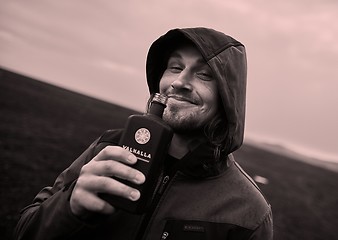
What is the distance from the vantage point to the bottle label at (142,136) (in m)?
1.39

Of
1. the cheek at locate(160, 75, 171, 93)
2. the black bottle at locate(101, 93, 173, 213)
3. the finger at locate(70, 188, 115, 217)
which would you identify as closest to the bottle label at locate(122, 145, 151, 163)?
the black bottle at locate(101, 93, 173, 213)

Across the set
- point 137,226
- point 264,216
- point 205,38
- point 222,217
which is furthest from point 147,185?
point 205,38

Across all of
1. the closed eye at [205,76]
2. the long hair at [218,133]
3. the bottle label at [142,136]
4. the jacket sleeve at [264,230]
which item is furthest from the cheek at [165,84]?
the jacket sleeve at [264,230]

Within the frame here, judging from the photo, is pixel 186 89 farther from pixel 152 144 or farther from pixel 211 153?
pixel 152 144

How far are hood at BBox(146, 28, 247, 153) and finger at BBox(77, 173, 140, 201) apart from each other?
3.81 feet

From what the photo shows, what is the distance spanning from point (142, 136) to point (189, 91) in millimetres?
776

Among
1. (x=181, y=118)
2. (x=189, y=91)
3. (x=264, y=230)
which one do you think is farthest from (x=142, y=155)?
(x=264, y=230)

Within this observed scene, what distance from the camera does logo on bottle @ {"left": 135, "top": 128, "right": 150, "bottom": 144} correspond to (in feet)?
4.57

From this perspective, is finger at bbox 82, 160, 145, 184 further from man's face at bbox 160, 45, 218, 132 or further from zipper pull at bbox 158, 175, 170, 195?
man's face at bbox 160, 45, 218, 132

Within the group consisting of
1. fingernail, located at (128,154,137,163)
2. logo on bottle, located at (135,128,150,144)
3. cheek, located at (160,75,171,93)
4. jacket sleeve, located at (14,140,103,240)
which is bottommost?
jacket sleeve, located at (14,140,103,240)

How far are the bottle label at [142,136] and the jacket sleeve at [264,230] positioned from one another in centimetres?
105

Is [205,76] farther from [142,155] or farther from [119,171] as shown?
[119,171]

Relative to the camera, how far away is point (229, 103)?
7.16ft

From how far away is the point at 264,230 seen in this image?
2.00 meters
